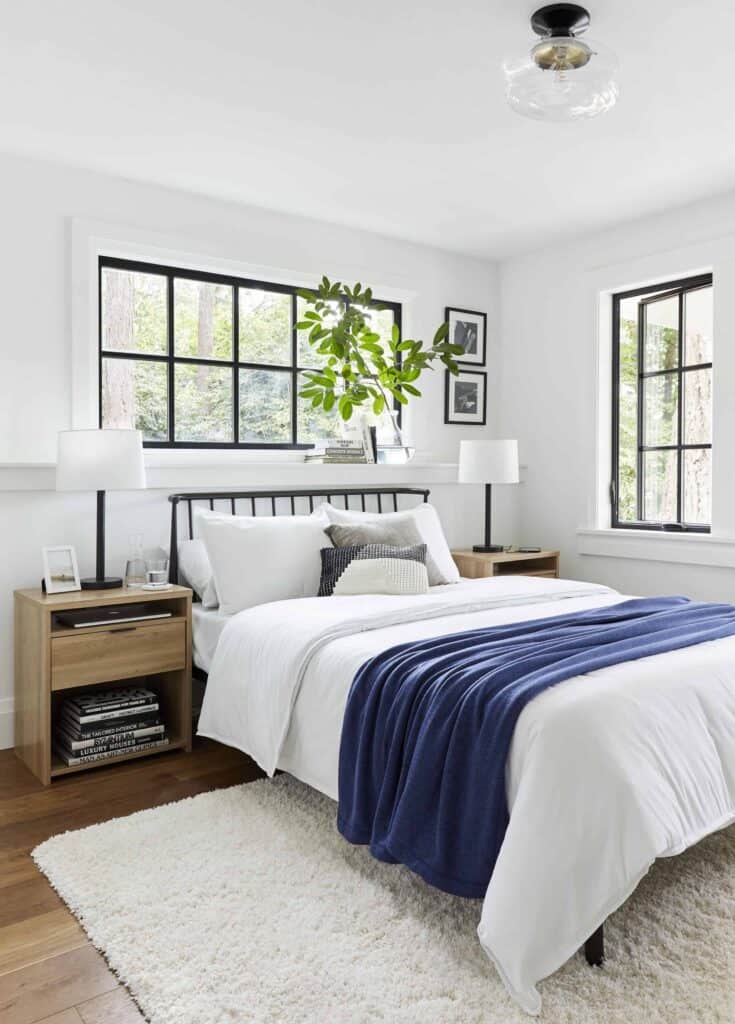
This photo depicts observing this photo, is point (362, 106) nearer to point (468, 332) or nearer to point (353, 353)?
point (353, 353)

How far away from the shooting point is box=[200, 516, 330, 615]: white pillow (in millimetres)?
3297

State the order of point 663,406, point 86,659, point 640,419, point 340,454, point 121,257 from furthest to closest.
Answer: point 640,419 < point 663,406 < point 340,454 < point 121,257 < point 86,659

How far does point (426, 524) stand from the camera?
396cm

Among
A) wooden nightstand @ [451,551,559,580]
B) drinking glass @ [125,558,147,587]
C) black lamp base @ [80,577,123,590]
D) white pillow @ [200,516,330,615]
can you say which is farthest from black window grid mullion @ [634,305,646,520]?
black lamp base @ [80,577,123,590]

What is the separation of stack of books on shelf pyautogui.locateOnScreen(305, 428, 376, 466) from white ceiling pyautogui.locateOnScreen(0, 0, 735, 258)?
1.18m

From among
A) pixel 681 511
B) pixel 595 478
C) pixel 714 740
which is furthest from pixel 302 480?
pixel 714 740

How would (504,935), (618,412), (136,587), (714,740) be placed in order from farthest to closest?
(618,412) < (136,587) < (714,740) < (504,935)

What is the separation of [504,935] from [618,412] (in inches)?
139

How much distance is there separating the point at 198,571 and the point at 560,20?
2.49 meters

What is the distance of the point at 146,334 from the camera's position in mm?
3934

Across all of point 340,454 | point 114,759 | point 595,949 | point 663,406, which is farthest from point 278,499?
point 595,949

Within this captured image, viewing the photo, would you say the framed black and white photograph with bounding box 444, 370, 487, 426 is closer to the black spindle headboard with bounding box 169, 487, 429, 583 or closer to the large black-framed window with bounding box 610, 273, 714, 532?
the black spindle headboard with bounding box 169, 487, 429, 583

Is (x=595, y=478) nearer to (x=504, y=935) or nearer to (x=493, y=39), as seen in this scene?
(x=493, y=39)

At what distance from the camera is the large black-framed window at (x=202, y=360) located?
387 cm
